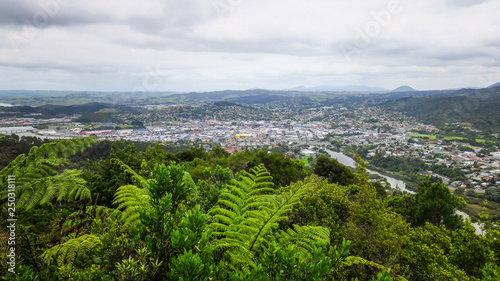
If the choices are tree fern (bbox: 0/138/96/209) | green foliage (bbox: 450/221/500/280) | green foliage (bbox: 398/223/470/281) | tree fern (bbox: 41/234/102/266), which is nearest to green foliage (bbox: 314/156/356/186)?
green foliage (bbox: 450/221/500/280)

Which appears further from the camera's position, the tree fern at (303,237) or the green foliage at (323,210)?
the green foliage at (323,210)

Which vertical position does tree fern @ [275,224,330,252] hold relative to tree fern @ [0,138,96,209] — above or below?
below

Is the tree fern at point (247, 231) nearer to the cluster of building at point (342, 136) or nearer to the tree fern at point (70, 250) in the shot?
the tree fern at point (70, 250)

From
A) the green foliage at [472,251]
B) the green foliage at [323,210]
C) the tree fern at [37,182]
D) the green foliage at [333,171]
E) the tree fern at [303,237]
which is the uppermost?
the tree fern at [37,182]

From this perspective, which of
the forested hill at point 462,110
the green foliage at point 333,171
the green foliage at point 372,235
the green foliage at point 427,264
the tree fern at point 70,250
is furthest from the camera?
the forested hill at point 462,110

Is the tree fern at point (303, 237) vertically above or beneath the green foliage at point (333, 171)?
above

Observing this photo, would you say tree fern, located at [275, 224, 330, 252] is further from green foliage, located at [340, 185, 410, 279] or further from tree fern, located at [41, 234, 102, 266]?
tree fern, located at [41, 234, 102, 266]

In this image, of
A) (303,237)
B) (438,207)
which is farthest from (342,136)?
→ (303,237)

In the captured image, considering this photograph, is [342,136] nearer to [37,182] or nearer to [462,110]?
[462,110]

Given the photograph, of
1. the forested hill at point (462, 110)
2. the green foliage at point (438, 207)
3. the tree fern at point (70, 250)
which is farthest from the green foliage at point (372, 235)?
the forested hill at point (462, 110)
